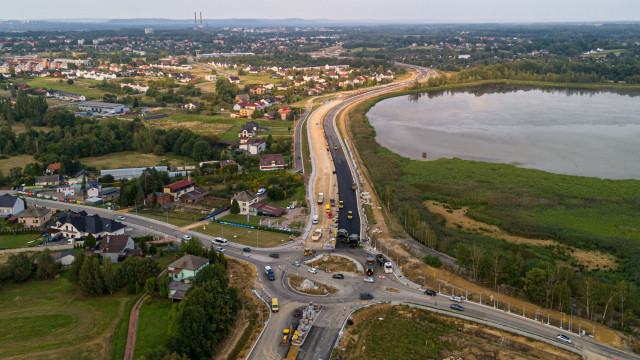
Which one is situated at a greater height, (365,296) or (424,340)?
(365,296)

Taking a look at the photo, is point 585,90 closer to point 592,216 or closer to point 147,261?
point 592,216

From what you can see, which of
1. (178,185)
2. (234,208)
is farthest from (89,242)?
(178,185)

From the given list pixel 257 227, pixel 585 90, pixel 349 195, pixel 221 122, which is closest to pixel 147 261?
pixel 257 227

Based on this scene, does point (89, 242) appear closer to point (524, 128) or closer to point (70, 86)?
point (524, 128)

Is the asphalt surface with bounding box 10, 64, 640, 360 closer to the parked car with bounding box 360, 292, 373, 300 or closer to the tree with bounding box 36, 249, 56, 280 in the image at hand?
the parked car with bounding box 360, 292, 373, 300

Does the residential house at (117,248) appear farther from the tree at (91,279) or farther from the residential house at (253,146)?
the residential house at (253,146)

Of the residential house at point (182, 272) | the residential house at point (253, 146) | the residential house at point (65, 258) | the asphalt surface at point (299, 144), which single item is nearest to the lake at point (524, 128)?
the asphalt surface at point (299, 144)

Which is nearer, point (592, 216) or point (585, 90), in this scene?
point (592, 216)
